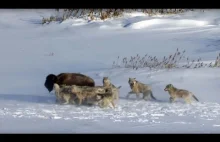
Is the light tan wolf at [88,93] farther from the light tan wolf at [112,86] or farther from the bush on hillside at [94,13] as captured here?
the bush on hillside at [94,13]

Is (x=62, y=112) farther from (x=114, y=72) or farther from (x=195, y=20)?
(x=195, y=20)

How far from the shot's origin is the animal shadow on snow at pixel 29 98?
20.8 ft

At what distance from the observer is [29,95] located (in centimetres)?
644

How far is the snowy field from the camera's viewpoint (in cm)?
627

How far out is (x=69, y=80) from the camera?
21.1ft

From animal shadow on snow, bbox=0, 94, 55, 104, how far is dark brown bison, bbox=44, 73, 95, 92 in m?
0.11

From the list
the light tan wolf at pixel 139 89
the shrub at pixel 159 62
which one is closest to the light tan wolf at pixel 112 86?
the light tan wolf at pixel 139 89

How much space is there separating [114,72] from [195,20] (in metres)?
0.91

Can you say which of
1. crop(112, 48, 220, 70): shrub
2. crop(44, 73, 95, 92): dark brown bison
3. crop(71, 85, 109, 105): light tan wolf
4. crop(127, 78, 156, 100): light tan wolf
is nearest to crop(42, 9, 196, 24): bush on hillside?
crop(112, 48, 220, 70): shrub

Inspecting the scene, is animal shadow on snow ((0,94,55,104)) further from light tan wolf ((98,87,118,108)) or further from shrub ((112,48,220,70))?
shrub ((112,48,220,70))

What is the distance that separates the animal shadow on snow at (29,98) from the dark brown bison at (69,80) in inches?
4.2

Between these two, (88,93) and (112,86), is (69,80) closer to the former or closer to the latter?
(88,93)

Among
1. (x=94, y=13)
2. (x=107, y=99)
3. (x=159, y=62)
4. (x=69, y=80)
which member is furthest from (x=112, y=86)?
(x=94, y=13)
